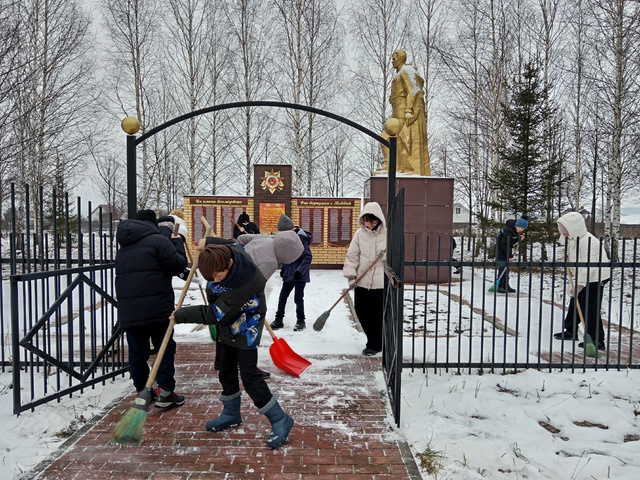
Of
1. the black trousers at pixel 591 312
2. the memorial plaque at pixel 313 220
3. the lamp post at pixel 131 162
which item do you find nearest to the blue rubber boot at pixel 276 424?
the lamp post at pixel 131 162

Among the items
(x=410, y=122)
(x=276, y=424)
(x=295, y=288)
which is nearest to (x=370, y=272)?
(x=295, y=288)

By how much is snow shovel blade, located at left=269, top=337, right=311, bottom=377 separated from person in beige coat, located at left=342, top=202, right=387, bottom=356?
955 millimetres

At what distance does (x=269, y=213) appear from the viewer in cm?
1431

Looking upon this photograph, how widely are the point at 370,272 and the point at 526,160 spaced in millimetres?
12362

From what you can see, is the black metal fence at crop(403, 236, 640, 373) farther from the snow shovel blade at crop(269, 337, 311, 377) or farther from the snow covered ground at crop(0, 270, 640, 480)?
the snow shovel blade at crop(269, 337, 311, 377)

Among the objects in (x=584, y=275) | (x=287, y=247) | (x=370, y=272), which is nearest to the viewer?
(x=287, y=247)

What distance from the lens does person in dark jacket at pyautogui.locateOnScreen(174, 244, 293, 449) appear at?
2.89 meters

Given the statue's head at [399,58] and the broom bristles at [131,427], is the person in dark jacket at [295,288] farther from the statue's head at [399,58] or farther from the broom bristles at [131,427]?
the statue's head at [399,58]

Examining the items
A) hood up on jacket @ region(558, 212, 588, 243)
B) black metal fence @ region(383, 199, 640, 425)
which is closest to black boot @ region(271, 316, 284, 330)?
black metal fence @ region(383, 199, 640, 425)

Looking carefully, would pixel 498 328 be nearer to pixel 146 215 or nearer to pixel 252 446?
pixel 252 446

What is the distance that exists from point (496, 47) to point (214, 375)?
58.0 ft

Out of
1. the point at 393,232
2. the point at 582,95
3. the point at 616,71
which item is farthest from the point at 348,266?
the point at 582,95

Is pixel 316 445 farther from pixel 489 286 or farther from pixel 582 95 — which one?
pixel 582 95

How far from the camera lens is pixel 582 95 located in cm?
1838
